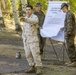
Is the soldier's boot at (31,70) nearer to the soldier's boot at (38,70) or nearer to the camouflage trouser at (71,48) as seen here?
the soldier's boot at (38,70)

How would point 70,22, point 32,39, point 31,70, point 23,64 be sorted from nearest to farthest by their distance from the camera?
point 32,39 → point 31,70 → point 70,22 → point 23,64

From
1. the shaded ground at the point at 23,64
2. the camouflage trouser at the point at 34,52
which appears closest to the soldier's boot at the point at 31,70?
the shaded ground at the point at 23,64

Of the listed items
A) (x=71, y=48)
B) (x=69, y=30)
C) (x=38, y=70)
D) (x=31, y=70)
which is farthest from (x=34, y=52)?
(x=71, y=48)

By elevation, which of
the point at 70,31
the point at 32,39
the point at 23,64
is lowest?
A: the point at 23,64

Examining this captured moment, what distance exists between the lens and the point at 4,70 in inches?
406

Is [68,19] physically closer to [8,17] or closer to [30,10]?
[30,10]

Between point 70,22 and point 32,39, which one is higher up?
point 70,22

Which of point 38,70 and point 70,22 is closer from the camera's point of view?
point 38,70

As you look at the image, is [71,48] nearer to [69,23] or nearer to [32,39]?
[69,23]

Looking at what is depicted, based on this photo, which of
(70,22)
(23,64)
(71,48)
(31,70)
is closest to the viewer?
(31,70)

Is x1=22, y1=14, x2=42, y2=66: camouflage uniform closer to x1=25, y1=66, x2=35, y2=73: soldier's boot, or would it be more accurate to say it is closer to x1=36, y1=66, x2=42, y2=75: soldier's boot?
x1=36, y1=66, x2=42, y2=75: soldier's boot

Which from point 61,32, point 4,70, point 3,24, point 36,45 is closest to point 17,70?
point 4,70

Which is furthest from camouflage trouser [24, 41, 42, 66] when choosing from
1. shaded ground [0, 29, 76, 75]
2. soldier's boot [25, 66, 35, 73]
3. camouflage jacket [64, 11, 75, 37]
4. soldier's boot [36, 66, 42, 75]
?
camouflage jacket [64, 11, 75, 37]

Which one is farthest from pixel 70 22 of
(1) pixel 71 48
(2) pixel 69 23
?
(1) pixel 71 48
